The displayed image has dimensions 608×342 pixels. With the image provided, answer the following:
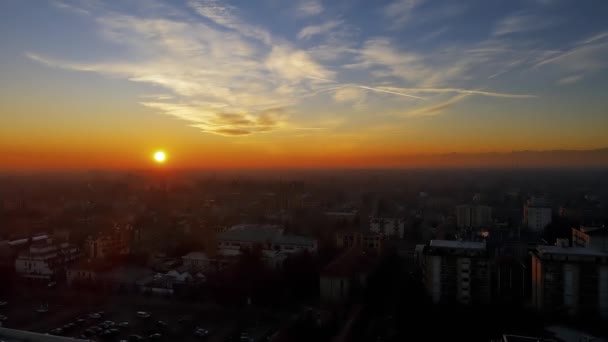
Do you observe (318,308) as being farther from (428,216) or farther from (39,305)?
(428,216)

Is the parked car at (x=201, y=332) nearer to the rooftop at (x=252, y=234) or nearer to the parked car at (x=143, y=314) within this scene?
the parked car at (x=143, y=314)

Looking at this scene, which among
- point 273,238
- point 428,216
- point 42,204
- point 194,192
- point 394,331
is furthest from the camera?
point 194,192

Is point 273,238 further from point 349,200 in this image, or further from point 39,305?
point 349,200

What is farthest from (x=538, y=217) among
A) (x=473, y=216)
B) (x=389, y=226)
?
(x=389, y=226)

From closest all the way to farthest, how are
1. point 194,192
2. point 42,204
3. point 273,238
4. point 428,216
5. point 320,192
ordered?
point 273,238 < point 428,216 < point 42,204 < point 194,192 < point 320,192

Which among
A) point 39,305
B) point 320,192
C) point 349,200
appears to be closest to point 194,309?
point 39,305

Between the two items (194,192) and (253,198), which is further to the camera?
(194,192)

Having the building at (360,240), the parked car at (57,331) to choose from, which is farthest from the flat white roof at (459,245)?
the parked car at (57,331)
